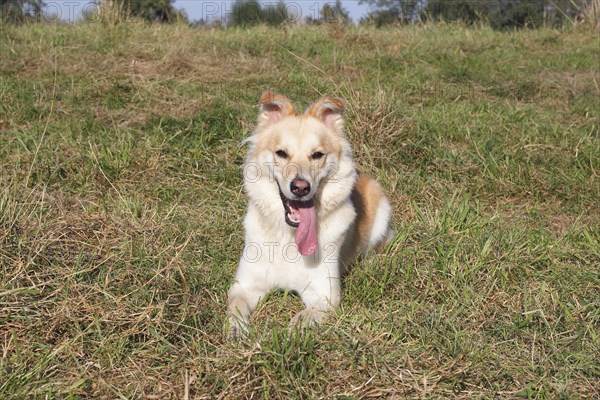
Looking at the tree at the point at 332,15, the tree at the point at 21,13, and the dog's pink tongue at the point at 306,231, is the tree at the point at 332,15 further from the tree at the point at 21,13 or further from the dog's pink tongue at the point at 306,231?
the dog's pink tongue at the point at 306,231

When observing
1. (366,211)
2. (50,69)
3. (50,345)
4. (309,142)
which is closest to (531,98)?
(366,211)

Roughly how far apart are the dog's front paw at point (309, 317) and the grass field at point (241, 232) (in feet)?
0.30

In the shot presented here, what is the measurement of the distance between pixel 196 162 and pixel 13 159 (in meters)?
1.46

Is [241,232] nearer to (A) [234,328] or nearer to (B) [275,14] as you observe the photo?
(A) [234,328]

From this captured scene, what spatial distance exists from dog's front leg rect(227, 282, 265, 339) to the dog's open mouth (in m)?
0.39

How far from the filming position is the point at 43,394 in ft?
8.29

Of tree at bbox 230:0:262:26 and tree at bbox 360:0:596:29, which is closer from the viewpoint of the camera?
tree at bbox 230:0:262:26

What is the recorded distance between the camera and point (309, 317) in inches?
125

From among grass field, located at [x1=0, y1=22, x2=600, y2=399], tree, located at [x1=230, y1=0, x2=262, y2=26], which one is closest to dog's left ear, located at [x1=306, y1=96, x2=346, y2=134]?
grass field, located at [x1=0, y1=22, x2=600, y2=399]

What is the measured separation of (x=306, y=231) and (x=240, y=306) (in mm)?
589

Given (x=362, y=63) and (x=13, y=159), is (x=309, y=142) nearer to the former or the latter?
(x=13, y=159)

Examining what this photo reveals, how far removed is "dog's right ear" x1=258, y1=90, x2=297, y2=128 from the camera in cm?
388

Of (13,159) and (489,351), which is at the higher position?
(13,159)

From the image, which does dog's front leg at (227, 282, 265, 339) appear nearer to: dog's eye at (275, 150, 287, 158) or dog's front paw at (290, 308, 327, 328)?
dog's front paw at (290, 308, 327, 328)
